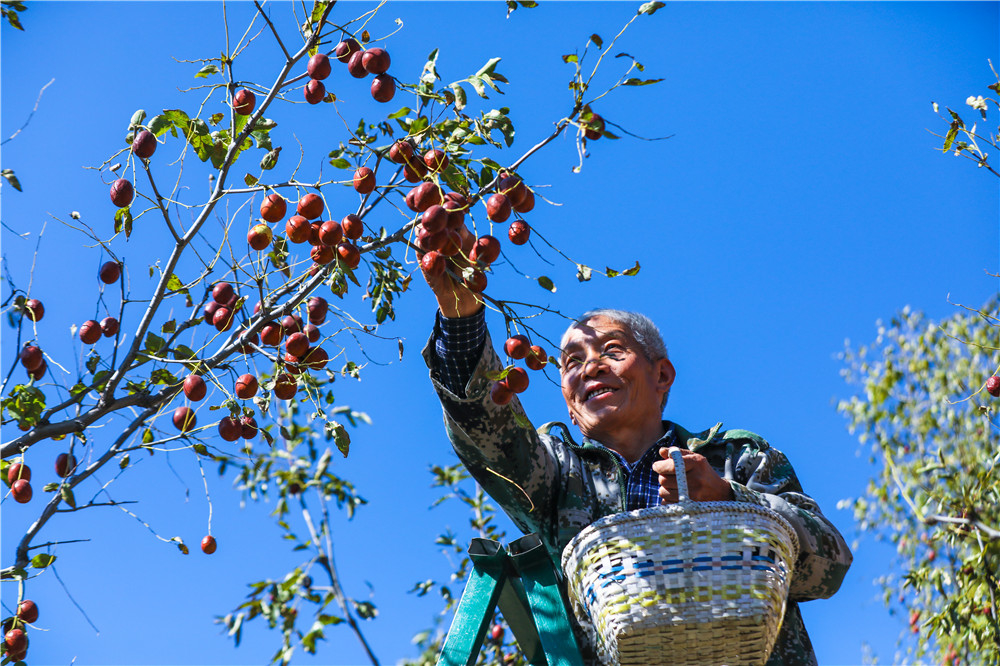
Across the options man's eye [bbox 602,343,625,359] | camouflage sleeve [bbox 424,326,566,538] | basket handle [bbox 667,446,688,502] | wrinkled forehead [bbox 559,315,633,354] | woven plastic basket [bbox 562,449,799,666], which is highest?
wrinkled forehead [bbox 559,315,633,354]

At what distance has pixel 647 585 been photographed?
183cm

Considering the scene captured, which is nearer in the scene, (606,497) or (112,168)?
(112,168)

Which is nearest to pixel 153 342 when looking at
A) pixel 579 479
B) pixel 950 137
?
pixel 579 479

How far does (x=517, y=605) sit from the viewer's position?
222cm

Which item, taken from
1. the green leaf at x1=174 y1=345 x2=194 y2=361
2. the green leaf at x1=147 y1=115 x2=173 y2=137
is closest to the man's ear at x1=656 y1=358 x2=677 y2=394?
the green leaf at x1=174 y1=345 x2=194 y2=361

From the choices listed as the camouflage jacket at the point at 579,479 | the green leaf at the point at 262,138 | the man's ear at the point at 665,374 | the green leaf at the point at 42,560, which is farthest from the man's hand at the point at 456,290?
the green leaf at the point at 42,560

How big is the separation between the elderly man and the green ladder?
0.18 meters

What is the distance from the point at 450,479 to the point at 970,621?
2495 millimetres

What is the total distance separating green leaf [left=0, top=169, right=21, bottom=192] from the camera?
85.3 inches

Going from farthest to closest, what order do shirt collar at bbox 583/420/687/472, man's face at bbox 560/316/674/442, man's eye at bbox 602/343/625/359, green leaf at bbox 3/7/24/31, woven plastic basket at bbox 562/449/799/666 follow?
man's eye at bbox 602/343/625/359, man's face at bbox 560/316/674/442, shirt collar at bbox 583/420/687/472, green leaf at bbox 3/7/24/31, woven plastic basket at bbox 562/449/799/666

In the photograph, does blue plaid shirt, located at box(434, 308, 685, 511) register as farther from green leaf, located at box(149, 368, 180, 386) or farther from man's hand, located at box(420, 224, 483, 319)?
green leaf, located at box(149, 368, 180, 386)

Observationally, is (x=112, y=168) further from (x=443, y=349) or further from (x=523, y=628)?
(x=523, y=628)

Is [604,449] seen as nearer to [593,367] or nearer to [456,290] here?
[593,367]

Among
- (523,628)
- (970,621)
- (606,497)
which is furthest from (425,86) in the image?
(970,621)
